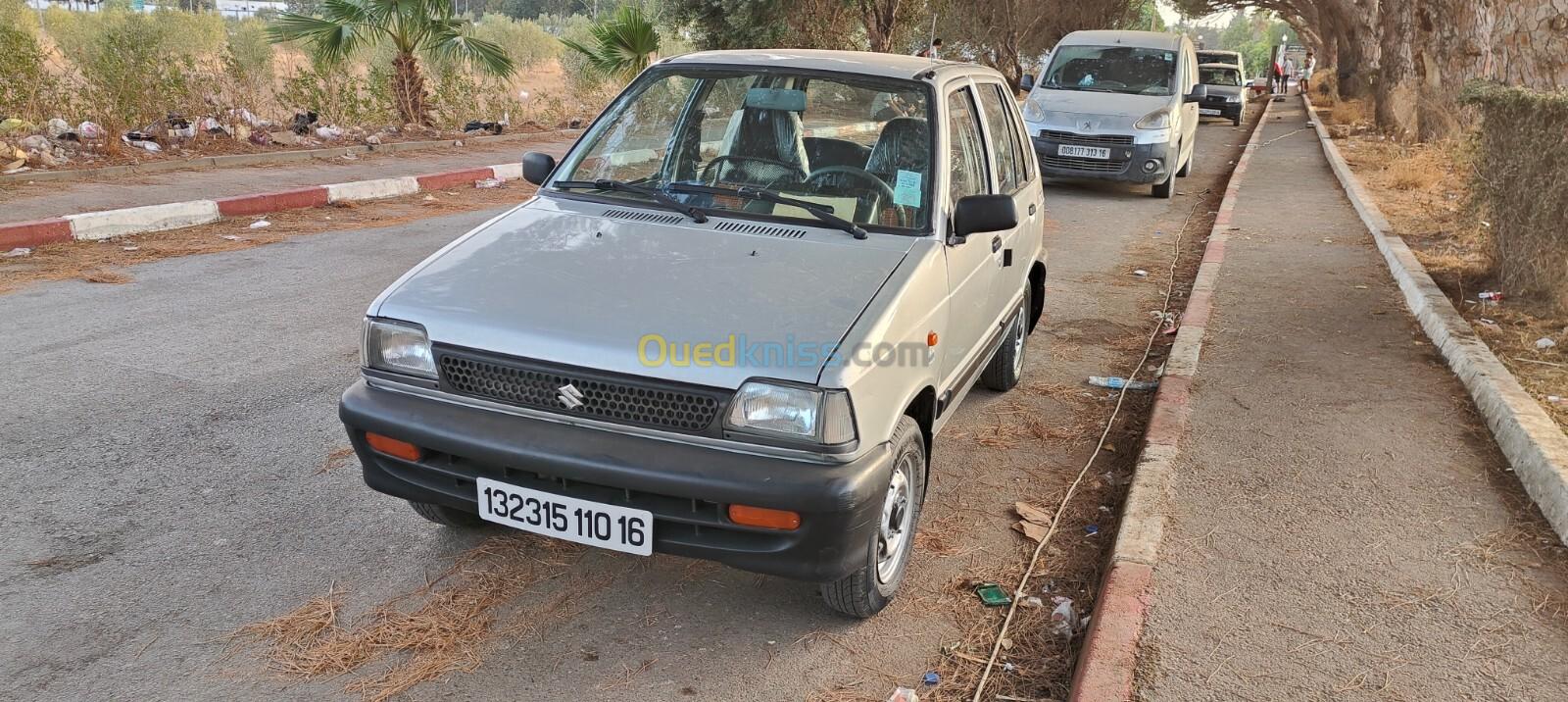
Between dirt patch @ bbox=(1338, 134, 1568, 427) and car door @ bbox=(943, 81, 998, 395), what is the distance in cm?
278

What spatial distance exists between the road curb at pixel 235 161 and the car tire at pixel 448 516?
29.7 ft

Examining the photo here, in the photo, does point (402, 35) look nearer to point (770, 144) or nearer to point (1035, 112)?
point (1035, 112)

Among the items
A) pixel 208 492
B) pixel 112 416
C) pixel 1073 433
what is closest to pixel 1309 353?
pixel 1073 433

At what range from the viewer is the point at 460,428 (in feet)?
9.54

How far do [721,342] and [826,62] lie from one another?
180 centimetres

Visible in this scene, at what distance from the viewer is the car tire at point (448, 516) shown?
3.57 meters

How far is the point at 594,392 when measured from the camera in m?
2.83

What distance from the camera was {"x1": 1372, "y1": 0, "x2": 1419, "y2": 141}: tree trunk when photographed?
19.6m

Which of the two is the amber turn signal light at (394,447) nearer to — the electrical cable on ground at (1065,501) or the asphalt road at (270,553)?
the asphalt road at (270,553)

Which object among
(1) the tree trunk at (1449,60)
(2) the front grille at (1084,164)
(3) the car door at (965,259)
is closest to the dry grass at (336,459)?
(3) the car door at (965,259)

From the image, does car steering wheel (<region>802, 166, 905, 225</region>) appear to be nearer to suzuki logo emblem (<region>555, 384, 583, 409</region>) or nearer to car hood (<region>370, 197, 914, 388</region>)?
car hood (<region>370, 197, 914, 388</region>)

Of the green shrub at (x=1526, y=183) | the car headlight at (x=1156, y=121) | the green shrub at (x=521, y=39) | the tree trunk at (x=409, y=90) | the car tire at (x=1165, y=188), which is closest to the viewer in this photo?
the green shrub at (x=1526, y=183)

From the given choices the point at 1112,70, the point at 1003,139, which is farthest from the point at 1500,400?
the point at 1112,70

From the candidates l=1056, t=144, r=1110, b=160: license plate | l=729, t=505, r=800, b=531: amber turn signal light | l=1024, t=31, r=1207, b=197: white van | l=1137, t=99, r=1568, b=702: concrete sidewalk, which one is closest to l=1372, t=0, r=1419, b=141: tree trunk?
l=1024, t=31, r=1207, b=197: white van
